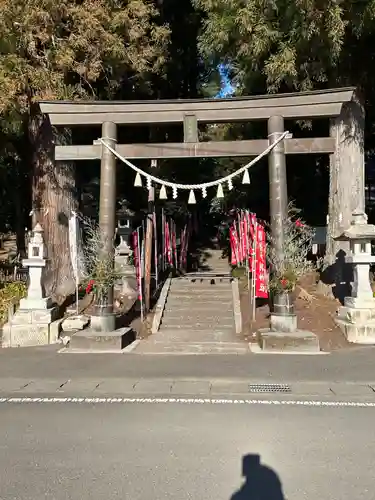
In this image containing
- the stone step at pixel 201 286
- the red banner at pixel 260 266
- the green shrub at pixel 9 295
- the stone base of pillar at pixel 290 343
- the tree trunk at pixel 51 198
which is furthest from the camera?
the stone step at pixel 201 286

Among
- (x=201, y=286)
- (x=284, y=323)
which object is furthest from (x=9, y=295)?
(x=284, y=323)

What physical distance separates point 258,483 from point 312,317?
25.2ft

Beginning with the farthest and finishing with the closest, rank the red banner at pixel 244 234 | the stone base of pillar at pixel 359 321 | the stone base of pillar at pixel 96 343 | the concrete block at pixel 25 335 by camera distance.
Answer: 1. the red banner at pixel 244 234
2. the concrete block at pixel 25 335
3. the stone base of pillar at pixel 359 321
4. the stone base of pillar at pixel 96 343

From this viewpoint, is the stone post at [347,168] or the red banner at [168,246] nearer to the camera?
the stone post at [347,168]

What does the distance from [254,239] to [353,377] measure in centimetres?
567

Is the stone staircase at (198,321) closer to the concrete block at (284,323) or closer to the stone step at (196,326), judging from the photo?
the stone step at (196,326)

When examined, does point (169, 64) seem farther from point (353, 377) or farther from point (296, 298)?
point (353, 377)

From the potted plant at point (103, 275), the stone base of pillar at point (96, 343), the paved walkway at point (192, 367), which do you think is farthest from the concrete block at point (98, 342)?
the potted plant at point (103, 275)

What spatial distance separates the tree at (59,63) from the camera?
10.6m

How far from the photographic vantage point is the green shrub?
11060mm

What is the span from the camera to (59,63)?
10961 mm

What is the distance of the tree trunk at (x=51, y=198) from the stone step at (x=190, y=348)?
3968 mm

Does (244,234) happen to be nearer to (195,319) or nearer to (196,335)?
(195,319)

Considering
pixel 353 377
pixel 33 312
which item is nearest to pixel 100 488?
pixel 353 377
